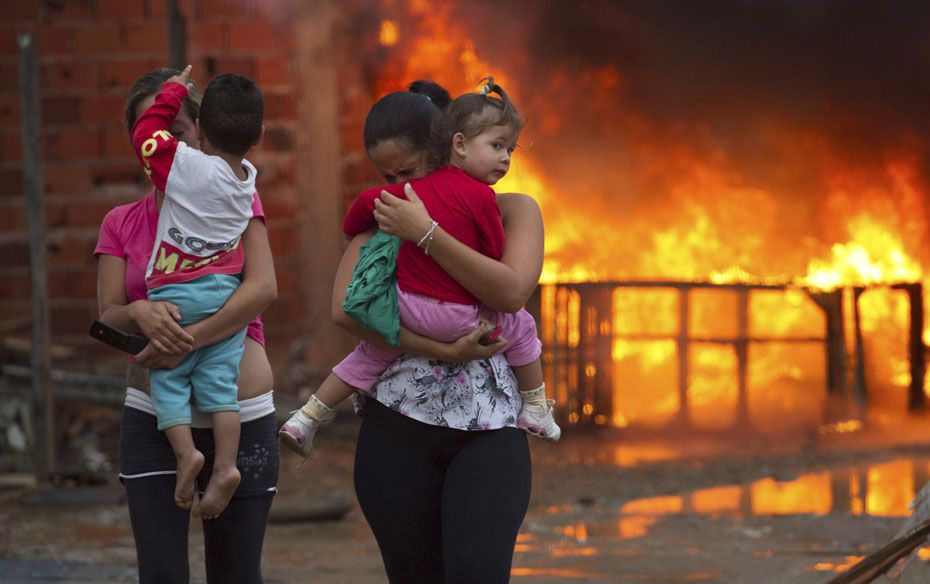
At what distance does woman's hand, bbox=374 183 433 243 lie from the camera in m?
3.18

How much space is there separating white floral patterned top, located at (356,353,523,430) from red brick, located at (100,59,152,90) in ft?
18.5

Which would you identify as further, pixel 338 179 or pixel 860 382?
pixel 860 382

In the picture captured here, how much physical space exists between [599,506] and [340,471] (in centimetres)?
174

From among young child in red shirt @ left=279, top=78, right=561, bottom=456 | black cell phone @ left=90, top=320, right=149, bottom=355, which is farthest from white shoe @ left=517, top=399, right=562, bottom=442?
black cell phone @ left=90, top=320, right=149, bottom=355

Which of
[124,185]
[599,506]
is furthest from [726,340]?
[124,185]

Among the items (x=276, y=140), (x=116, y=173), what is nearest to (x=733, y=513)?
(x=276, y=140)

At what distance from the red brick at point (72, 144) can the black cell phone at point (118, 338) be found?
5341 millimetres

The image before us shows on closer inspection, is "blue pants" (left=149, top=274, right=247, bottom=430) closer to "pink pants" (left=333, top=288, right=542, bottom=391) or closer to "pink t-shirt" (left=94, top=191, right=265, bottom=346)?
"pink t-shirt" (left=94, top=191, right=265, bottom=346)

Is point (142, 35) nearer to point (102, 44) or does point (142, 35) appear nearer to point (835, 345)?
point (102, 44)

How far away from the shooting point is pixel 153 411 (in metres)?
3.39

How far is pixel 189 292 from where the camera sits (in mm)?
3379

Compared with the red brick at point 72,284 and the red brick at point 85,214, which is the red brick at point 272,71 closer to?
the red brick at point 85,214

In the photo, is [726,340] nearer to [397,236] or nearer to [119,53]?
[119,53]

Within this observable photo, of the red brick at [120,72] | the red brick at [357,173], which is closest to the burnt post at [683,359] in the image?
the red brick at [357,173]
